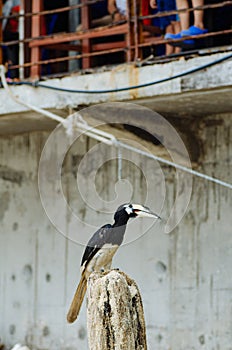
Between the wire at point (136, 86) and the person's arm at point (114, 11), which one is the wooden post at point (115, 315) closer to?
the wire at point (136, 86)

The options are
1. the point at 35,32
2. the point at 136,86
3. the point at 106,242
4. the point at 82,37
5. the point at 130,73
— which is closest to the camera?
the point at 106,242

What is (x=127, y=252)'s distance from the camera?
370 inches

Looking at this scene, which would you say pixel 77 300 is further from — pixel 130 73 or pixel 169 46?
pixel 169 46

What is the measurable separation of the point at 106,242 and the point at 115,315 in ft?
5.47

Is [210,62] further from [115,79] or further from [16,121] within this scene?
[16,121]

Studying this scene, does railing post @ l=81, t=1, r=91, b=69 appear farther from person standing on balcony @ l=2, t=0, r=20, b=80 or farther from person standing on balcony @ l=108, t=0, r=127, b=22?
person standing on balcony @ l=2, t=0, r=20, b=80

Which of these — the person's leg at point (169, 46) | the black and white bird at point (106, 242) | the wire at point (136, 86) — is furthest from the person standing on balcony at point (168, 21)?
the black and white bird at point (106, 242)

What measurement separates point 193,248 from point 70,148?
1741 millimetres

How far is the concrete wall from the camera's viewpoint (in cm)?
882

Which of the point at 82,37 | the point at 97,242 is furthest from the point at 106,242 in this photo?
the point at 82,37

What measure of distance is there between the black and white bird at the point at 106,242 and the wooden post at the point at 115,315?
52.5 inches

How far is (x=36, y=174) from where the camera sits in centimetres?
1022

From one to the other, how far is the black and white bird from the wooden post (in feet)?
4.38

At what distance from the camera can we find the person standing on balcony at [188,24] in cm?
824
